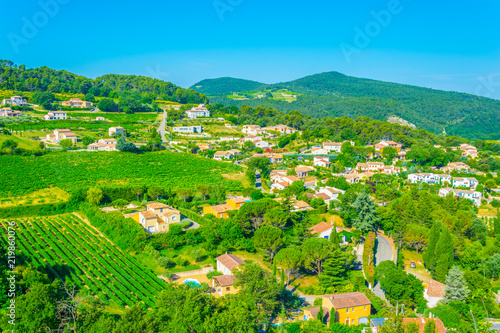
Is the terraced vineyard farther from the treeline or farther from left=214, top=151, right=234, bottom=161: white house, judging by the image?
the treeline

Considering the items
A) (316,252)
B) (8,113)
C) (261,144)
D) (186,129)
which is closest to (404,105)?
(261,144)

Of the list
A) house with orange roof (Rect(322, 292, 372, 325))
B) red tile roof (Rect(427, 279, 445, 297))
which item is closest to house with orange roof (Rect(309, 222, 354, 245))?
red tile roof (Rect(427, 279, 445, 297))

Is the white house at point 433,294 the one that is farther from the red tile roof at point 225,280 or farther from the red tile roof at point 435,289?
the red tile roof at point 225,280

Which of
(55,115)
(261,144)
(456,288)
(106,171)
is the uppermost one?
(55,115)

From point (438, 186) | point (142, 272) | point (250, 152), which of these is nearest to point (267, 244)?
point (142, 272)

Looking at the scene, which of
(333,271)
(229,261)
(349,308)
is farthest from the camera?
(229,261)

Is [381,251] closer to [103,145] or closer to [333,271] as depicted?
[333,271]
